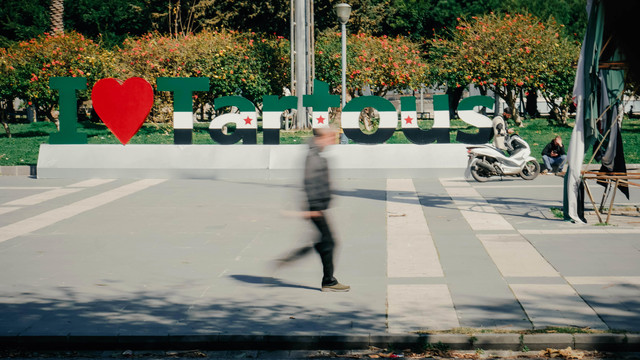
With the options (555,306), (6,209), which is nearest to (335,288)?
(555,306)

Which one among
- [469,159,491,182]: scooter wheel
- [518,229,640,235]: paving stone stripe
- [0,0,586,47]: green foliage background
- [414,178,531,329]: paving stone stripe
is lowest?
[414,178,531,329]: paving stone stripe

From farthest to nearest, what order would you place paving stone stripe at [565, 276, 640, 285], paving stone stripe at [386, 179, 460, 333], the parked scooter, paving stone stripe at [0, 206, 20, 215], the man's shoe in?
the parked scooter → paving stone stripe at [0, 206, 20, 215] → paving stone stripe at [565, 276, 640, 285] → the man's shoe → paving stone stripe at [386, 179, 460, 333]

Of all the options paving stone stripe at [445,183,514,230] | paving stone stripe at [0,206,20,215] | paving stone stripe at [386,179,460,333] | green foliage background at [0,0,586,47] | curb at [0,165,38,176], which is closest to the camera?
paving stone stripe at [386,179,460,333]

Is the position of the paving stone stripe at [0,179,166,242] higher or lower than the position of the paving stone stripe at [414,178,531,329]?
higher

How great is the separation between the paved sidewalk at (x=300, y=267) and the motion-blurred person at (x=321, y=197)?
0.21 meters

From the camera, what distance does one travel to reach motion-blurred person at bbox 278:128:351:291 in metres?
7.05

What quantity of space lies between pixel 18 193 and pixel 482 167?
1016 centimetres

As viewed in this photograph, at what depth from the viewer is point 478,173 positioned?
53.9 ft

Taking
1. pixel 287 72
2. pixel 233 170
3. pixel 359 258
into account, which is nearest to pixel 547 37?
pixel 287 72

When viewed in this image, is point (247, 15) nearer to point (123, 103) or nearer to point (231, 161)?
point (123, 103)

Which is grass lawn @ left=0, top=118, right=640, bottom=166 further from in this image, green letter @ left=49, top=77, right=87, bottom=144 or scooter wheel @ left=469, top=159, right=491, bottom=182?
scooter wheel @ left=469, top=159, right=491, bottom=182

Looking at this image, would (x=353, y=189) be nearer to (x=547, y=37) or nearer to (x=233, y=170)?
(x=233, y=170)

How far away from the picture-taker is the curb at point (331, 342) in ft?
18.3

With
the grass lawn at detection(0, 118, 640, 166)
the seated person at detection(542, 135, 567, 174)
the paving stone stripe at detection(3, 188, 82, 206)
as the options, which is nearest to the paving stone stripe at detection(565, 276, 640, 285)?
the paving stone stripe at detection(3, 188, 82, 206)
